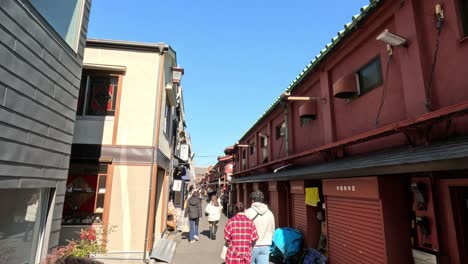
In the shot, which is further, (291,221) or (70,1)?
(291,221)

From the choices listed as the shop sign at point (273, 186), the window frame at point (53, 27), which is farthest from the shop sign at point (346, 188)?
the window frame at point (53, 27)

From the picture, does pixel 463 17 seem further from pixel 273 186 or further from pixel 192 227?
pixel 192 227

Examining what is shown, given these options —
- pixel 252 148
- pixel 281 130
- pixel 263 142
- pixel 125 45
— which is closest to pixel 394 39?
pixel 125 45

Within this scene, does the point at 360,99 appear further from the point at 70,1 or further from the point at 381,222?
the point at 70,1

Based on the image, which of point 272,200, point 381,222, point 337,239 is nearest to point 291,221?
point 272,200

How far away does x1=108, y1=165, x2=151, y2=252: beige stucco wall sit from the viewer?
27.5 ft

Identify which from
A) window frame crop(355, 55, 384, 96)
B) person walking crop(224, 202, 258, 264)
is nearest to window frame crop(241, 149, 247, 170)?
window frame crop(355, 55, 384, 96)

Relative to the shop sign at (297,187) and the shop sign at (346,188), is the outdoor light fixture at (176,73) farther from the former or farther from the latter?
the shop sign at (346,188)

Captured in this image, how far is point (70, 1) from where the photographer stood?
472 cm

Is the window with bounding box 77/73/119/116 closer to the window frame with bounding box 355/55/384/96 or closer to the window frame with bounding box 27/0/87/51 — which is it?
the window frame with bounding box 27/0/87/51

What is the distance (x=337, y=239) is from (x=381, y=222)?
195cm

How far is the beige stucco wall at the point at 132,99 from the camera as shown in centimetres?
879

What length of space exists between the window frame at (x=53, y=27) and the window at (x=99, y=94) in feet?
13.7

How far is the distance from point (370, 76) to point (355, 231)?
3544 mm
